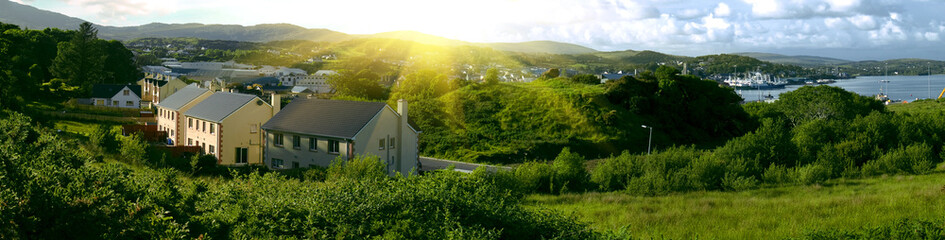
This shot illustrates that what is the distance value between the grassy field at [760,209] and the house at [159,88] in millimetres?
58041

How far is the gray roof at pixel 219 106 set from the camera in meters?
38.5

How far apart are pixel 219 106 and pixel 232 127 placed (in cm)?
325

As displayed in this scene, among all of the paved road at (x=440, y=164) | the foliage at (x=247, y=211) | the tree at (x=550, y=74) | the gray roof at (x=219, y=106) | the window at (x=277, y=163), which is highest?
the tree at (x=550, y=74)

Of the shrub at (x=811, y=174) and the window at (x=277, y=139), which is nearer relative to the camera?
the shrub at (x=811, y=174)

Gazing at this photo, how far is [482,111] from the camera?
58531mm

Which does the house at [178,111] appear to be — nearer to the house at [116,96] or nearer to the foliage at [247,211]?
the house at [116,96]

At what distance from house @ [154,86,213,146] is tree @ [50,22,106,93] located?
3362 cm

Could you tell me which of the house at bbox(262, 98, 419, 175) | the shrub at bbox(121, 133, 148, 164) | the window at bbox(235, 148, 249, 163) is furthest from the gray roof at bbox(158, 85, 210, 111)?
the shrub at bbox(121, 133, 148, 164)

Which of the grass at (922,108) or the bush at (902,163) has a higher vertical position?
the grass at (922,108)

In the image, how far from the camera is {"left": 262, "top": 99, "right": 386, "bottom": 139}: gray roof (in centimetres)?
3338

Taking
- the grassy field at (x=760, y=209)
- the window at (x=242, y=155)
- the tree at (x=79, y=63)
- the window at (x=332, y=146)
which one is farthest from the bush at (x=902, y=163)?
the tree at (x=79, y=63)

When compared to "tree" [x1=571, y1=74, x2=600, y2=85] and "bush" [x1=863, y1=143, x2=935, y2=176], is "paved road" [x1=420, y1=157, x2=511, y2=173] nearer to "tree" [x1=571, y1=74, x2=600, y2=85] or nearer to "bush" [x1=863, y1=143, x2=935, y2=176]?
"bush" [x1=863, y1=143, x2=935, y2=176]

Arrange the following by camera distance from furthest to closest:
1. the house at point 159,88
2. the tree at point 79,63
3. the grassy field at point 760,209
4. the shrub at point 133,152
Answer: the tree at point 79,63, the house at point 159,88, the shrub at point 133,152, the grassy field at point 760,209

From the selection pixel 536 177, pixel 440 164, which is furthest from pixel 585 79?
pixel 536 177
